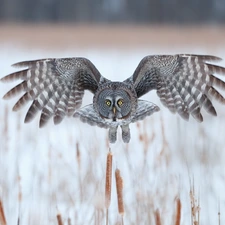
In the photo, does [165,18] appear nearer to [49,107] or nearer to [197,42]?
[197,42]

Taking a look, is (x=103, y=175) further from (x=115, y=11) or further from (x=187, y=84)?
(x=115, y=11)

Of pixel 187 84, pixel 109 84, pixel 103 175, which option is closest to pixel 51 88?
pixel 109 84

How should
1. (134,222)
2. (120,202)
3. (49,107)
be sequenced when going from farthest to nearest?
1. (134,222)
2. (49,107)
3. (120,202)

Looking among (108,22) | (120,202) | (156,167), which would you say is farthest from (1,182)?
(108,22)

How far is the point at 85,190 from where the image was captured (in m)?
3.21

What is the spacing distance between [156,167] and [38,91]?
76 centimetres

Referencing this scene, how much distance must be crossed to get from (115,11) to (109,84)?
16267 mm

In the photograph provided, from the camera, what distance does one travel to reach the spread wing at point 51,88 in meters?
2.68

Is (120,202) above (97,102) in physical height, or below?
below

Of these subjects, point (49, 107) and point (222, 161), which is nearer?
Answer: point (49, 107)

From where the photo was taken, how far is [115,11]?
1858 cm

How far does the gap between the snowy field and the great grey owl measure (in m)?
0.18

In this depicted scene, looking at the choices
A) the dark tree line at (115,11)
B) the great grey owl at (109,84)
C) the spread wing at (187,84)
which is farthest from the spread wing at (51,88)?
the dark tree line at (115,11)

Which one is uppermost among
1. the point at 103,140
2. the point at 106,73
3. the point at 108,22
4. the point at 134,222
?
the point at 108,22
